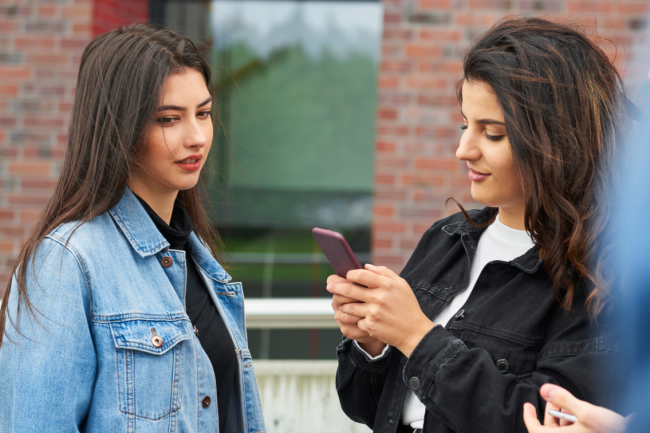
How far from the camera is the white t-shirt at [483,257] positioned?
55.0 inches

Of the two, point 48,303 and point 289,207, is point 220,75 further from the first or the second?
point 48,303

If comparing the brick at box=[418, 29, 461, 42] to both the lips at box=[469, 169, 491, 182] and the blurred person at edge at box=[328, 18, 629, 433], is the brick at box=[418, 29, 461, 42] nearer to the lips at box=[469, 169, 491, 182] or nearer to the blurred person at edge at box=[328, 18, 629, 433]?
the blurred person at edge at box=[328, 18, 629, 433]

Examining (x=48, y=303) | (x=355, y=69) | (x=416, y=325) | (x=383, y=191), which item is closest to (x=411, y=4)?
(x=383, y=191)

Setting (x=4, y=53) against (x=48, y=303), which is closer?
(x=48, y=303)

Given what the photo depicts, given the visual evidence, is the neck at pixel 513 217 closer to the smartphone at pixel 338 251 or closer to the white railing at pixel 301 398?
the smartphone at pixel 338 251

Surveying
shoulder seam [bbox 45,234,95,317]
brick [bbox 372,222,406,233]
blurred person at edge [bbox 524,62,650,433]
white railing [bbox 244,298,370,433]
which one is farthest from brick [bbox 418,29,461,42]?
blurred person at edge [bbox 524,62,650,433]

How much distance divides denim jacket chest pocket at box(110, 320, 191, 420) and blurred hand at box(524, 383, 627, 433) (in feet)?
→ 2.51

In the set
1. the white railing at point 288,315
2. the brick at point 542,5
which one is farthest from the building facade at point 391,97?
the white railing at point 288,315

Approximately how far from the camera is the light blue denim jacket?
119 cm

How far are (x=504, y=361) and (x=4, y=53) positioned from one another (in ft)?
11.3

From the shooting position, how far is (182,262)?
60.7 inches

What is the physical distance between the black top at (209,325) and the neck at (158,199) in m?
0.02

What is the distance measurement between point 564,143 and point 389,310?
506mm

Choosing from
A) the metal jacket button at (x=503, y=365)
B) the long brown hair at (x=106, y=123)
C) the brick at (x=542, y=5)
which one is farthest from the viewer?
the brick at (x=542, y=5)
